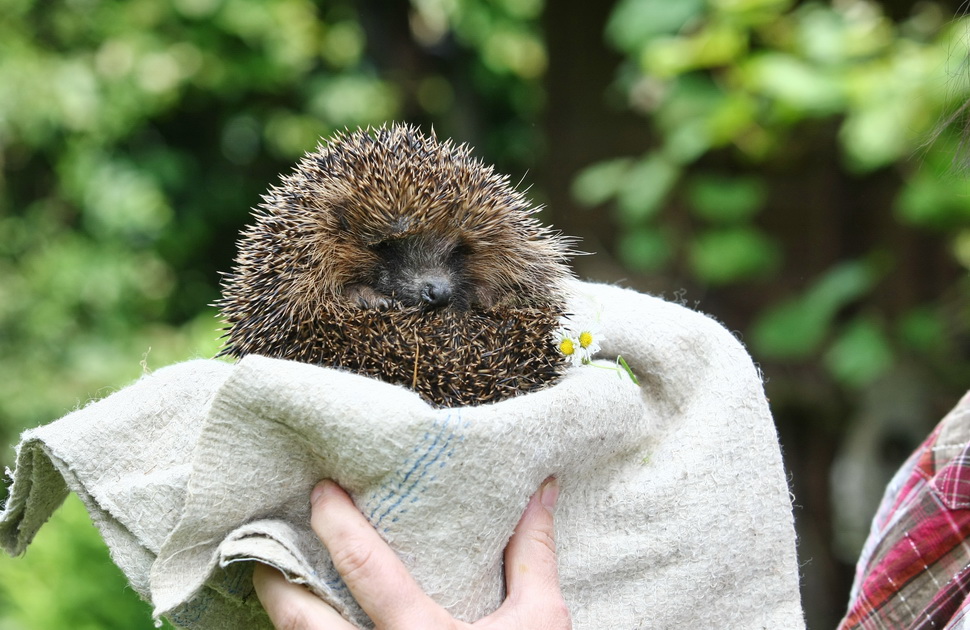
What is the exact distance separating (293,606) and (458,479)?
314 mm

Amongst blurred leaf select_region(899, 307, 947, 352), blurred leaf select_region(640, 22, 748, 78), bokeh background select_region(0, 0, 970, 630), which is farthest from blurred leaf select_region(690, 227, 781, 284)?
blurred leaf select_region(640, 22, 748, 78)

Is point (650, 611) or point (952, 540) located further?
point (952, 540)

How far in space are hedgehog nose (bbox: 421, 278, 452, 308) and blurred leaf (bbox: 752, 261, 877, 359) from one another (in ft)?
9.91

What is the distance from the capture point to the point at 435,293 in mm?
1739

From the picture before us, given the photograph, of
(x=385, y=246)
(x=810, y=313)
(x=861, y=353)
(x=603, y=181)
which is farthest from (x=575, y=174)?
(x=385, y=246)

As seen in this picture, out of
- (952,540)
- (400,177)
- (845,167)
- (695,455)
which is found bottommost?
(952,540)

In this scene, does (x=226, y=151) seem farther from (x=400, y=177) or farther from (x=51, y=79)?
(x=400, y=177)

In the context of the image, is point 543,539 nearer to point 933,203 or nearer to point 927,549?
point 927,549

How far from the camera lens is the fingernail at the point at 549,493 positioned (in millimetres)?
1566

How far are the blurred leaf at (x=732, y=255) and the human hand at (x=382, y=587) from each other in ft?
11.0

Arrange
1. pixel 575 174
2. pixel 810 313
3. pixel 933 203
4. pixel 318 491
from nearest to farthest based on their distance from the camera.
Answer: pixel 318 491 < pixel 933 203 < pixel 810 313 < pixel 575 174

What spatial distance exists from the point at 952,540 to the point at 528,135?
7162mm

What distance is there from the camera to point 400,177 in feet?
5.82

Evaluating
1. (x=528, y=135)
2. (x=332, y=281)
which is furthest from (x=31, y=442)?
(x=528, y=135)
